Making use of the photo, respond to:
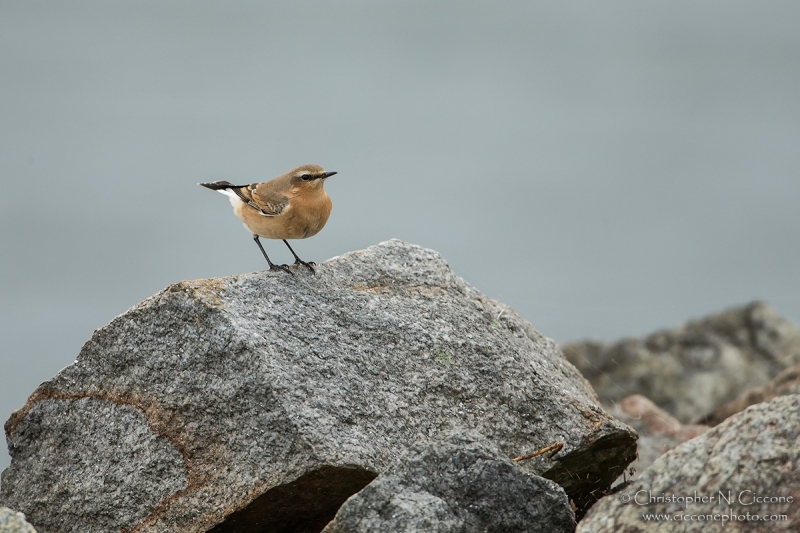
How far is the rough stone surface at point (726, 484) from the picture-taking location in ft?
15.0

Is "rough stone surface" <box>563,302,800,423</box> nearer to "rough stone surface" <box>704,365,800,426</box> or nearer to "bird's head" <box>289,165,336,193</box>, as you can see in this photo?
"rough stone surface" <box>704,365,800,426</box>

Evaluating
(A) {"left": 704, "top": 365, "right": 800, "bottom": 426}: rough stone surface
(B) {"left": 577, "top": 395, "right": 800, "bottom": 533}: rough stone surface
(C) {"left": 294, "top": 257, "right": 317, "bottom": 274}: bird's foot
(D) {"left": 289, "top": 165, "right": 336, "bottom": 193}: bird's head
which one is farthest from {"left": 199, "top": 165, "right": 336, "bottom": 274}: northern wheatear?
(A) {"left": 704, "top": 365, "right": 800, "bottom": 426}: rough stone surface

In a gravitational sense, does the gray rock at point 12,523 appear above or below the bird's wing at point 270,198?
below

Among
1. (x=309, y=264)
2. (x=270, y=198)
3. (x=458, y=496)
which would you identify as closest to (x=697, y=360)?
(x=270, y=198)

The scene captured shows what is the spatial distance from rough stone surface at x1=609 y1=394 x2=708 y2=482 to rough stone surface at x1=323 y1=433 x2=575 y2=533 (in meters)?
4.06

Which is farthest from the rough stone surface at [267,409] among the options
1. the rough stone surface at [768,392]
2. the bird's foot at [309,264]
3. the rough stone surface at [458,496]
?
the rough stone surface at [768,392]

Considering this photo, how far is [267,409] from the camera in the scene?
20.0 feet

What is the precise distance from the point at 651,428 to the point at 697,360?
291 centimetres

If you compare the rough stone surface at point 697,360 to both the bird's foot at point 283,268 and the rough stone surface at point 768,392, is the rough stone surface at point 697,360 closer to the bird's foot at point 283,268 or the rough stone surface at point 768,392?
the rough stone surface at point 768,392

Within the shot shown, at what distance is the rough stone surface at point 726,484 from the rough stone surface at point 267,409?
1.74 meters

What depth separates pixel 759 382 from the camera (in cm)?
1208

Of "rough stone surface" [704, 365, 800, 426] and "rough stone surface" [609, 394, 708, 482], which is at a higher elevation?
"rough stone surface" [704, 365, 800, 426]

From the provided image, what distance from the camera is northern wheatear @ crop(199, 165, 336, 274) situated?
29.6ft

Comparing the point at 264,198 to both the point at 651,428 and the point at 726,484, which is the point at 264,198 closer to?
the point at 651,428
